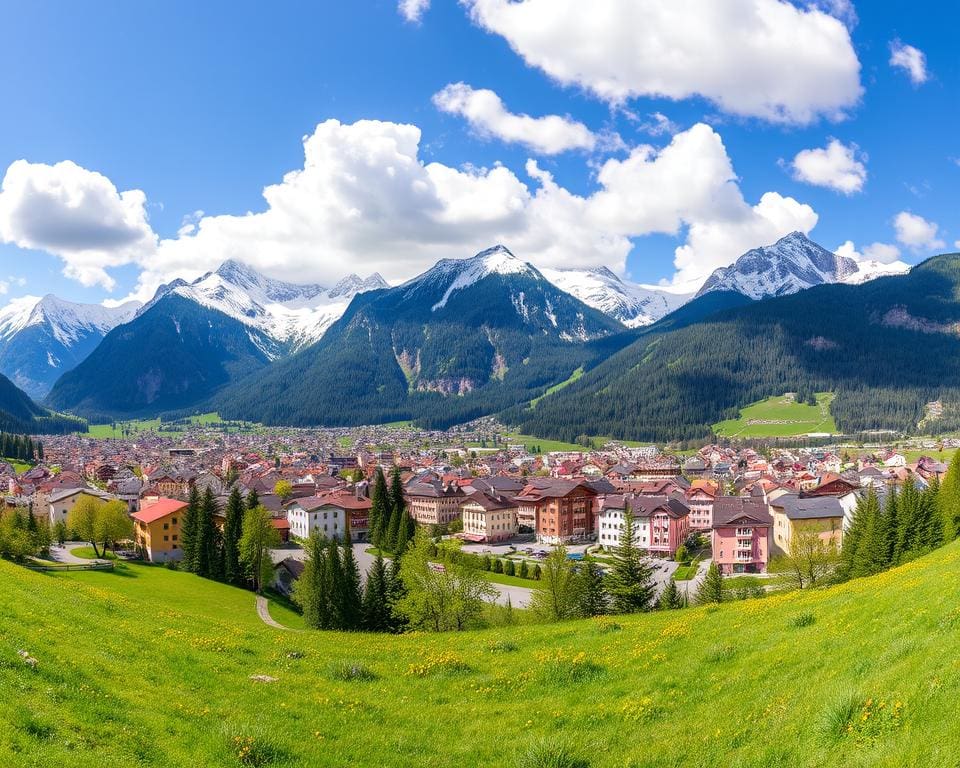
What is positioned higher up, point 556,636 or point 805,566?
point 556,636

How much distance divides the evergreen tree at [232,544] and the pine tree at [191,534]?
3349mm

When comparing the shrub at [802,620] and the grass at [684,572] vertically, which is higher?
the shrub at [802,620]

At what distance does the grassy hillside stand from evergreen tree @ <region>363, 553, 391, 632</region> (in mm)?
24858

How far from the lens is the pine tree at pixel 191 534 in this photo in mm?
83062

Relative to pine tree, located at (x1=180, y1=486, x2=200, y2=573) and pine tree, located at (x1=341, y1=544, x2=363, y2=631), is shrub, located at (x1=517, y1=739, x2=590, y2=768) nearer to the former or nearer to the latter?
pine tree, located at (x1=341, y1=544, x2=363, y2=631)

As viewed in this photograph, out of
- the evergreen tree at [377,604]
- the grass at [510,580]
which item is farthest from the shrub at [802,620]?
the grass at [510,580]

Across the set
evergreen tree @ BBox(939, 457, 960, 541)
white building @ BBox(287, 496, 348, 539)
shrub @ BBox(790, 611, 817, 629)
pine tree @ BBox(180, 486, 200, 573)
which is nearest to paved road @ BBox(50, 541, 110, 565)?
pine tree @ BBox(180, 486, 200, 573)

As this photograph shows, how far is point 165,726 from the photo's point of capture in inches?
605

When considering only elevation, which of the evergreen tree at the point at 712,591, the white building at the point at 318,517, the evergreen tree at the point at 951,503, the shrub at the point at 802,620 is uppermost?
the shrub at the point at 802,620

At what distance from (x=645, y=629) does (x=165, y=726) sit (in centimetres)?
1878

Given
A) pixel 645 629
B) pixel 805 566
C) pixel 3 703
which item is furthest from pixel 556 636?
pixel 805 566

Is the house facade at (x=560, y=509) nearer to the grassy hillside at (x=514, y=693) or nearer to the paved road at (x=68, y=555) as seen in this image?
the paved road at (x=68, y=555)

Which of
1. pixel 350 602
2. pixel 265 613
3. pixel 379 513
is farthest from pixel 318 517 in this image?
pixel 350 602

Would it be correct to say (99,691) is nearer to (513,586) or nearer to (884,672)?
(884,672)
